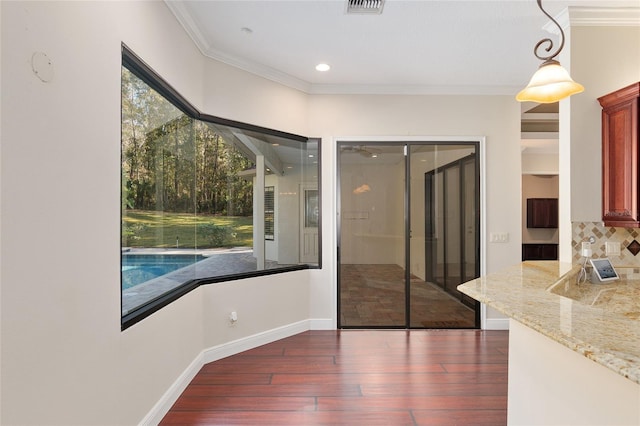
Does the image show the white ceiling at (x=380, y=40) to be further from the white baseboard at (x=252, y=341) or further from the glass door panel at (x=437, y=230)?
the white baseboard at (x=252, y=341)

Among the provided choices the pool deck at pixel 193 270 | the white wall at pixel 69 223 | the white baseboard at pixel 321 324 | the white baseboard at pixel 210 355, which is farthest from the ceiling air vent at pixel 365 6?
the white baseboard at pixel 321 324

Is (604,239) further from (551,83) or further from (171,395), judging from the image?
(171,395)

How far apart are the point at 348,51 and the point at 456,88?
5.51ft

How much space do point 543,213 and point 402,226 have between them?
4.86m

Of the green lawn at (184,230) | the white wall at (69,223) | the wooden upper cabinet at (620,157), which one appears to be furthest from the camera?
the wooden upper cabinet at (620,157)

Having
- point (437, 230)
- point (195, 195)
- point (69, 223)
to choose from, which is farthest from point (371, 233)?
point (69, 223)

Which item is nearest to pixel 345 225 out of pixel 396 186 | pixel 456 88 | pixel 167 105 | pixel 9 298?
pixel 396 186

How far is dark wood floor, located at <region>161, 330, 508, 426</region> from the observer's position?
244 centimetres

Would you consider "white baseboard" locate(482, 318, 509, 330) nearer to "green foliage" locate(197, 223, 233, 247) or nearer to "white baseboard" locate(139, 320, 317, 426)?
"white baseboard" locate(139, 320, 317, 426)

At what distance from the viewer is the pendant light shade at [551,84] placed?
194 centimetres

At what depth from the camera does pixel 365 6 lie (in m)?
2.63

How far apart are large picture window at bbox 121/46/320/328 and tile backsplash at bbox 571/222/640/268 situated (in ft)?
8.47

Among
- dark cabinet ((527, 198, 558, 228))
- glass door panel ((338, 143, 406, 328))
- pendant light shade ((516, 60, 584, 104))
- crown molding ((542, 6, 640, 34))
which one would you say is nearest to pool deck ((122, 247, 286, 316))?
glass door panel ((338, 143, 406, 328))

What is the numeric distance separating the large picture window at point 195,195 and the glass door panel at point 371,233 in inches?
17.4
